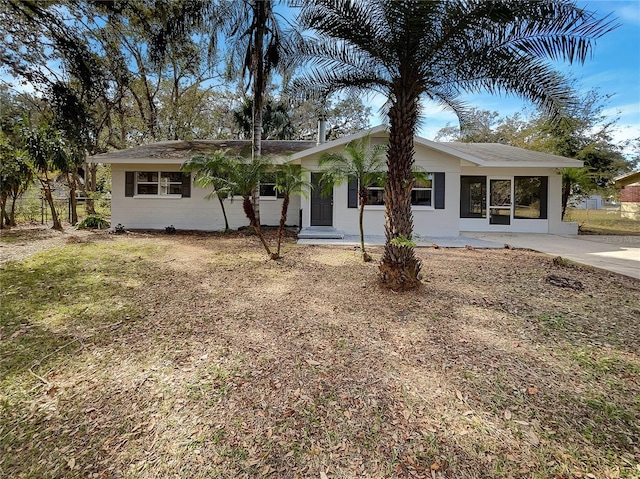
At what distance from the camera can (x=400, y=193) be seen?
5180 millimetres

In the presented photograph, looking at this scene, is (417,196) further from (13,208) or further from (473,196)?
(13,208)

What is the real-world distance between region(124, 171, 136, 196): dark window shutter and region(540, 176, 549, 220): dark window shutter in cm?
1674

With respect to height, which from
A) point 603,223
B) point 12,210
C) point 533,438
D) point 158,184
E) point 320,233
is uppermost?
point 158,184

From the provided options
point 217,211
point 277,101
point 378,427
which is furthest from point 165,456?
point 277,101

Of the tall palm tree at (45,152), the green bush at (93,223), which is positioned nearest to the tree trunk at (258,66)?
the tall palm tree at (45,152)

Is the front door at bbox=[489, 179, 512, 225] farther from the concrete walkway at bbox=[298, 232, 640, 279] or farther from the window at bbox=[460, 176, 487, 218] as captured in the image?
the concrete walkway at bbox=[298, 232, 640, 279]

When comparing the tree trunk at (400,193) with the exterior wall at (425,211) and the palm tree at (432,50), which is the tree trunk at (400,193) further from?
the exterior wall at (425,211)

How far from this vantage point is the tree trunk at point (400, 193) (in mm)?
5125

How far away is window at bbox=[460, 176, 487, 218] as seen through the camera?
44.6 ft

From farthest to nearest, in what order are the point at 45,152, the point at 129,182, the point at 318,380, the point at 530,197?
the point at 530,197 < the point at 129,182 < the point at 45,152 < the point at 318,380

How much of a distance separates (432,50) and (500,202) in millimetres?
10732

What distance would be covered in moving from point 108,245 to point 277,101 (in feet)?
48.4

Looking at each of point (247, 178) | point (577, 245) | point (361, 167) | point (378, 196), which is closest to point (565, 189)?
point (577, 245)

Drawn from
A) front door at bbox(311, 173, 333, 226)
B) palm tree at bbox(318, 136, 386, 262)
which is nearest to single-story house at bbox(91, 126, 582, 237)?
front door at bbox(311, 173, 333, 226)
